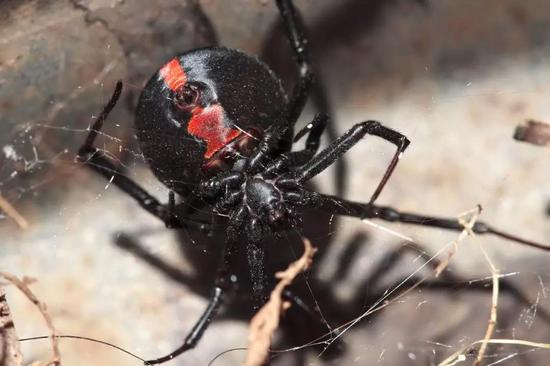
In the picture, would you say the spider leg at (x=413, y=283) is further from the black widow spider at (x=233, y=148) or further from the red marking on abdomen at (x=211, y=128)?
the red marking on abdomen at (x=211, y=128)

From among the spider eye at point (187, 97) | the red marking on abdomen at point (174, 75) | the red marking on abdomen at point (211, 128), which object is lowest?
the red marking on abdomen at point (211, 128)

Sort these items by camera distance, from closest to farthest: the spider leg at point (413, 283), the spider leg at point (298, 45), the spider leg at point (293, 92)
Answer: the spider leg at point (293, 92) < the spider leg at point (298, 45) < the spider leg at point (413, 283)

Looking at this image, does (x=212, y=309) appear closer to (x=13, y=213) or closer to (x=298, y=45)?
(x=13, y=213)

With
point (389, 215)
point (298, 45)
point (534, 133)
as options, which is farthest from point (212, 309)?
point (534, 133)

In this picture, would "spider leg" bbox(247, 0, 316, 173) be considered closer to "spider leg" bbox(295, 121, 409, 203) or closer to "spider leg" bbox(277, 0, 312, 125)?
"spider leg" bbox(277, 0, 312, 125)

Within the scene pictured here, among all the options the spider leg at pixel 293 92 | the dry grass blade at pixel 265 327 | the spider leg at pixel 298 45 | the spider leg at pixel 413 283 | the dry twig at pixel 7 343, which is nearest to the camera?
the dry grass blade at pixel 265 327

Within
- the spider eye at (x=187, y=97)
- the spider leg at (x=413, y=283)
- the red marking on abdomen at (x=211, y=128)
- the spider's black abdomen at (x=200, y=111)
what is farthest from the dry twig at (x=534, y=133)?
the spider eye at (x=187, y=97)

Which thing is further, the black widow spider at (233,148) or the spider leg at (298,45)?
the spider leg at (298,45)
